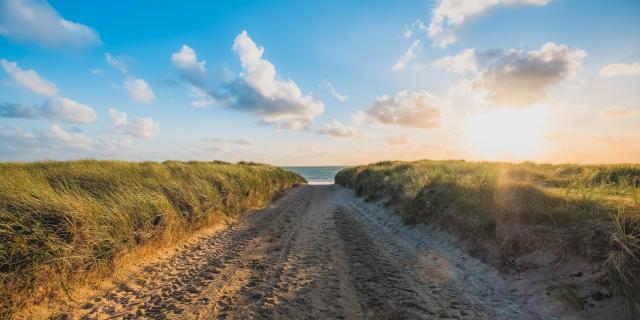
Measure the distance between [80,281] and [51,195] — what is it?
1708 mm

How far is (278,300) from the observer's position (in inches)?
205

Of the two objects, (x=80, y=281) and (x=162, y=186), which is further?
(x=162, y=186)

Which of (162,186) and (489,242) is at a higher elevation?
(162,186)

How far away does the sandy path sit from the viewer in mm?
4859

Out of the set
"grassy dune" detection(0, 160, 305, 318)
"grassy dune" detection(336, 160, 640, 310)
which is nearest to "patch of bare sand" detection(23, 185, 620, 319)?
"grassy dune" detection(0, 160, 305, 318)

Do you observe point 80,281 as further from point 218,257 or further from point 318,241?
point 318,241

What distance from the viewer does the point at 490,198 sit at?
8.62m

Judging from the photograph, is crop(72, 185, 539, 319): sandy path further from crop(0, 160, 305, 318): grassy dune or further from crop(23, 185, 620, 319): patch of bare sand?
crop(0, 160, 305, 318): grassy dune

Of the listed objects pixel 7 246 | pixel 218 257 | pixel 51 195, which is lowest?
pixel 218 257

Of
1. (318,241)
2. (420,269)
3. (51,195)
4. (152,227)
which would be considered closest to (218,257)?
(152,227)

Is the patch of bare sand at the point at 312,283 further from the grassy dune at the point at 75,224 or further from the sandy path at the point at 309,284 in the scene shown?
the grassy dune at the point at 75,224

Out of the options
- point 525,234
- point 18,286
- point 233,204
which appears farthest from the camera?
point 233,204

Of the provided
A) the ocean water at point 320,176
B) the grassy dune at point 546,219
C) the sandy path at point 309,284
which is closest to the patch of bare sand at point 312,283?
the sandy path at point 309,284

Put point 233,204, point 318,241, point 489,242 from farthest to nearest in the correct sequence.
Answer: point 233,204
point 318,241
point 489,242
